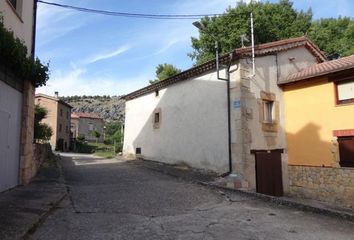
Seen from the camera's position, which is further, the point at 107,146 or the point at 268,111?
the point at 107,146

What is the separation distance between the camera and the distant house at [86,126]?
6631 centimetres

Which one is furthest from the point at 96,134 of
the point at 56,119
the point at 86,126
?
the point at 56,119

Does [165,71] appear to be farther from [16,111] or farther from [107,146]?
[16,111]

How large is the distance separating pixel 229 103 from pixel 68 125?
1655 inches

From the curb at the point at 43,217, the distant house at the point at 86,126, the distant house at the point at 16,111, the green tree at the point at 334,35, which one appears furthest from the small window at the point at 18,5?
the distant house at the point at 86,126

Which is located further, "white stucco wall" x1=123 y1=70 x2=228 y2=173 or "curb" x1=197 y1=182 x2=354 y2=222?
"white stucco wall" x1=123 y1=70 x2=228 y2=173

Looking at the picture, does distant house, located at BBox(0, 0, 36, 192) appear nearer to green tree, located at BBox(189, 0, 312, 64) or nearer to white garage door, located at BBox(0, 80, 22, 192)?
white garage door, located at BBox(0, 80, 22, 192)

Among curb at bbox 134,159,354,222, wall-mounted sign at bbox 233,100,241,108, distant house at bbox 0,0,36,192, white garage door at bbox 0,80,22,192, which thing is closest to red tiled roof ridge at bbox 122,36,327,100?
wall-mounted sign at bbox 233,100,241,108

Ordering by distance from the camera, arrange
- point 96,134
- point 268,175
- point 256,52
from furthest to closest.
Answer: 1. point 96,134
2. point 256,52
3. point 268,175

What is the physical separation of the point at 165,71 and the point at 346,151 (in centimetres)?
2392

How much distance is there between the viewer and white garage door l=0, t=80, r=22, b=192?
8523 mm

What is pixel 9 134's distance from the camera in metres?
9.02

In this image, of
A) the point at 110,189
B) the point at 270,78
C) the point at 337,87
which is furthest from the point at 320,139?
the point at 110,189

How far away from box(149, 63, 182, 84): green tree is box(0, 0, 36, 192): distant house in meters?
24.1
